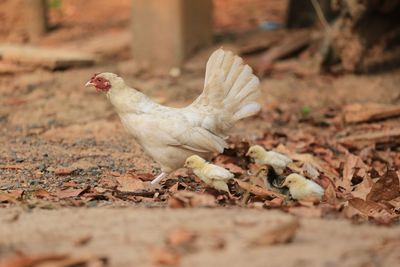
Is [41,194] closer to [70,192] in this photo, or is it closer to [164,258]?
[70,192]

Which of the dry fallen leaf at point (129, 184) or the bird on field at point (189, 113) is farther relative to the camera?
the bird on field at point (189, 113)

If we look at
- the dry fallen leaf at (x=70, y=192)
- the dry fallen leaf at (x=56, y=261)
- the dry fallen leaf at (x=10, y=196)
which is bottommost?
the dry fallen leaf at (x=70, y=192)

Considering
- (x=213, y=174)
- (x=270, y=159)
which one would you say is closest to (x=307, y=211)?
(x=213, y=174)

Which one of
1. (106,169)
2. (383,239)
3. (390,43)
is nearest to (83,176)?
(106,169)

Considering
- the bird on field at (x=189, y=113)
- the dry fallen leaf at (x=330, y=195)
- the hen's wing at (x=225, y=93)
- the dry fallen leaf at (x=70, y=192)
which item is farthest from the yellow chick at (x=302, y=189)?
the dry fallen leaf at (x=70, y=192)

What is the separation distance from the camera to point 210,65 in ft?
18.2

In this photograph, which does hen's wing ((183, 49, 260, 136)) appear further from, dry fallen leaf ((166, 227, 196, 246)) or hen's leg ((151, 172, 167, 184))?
dry fallen leaf ((166, 227, 196, 246))

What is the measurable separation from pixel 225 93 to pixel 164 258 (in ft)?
8.79

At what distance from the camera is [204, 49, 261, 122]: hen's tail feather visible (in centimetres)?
552

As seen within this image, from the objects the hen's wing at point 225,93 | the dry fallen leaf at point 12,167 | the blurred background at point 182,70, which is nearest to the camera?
the hen's wing at point 225,93

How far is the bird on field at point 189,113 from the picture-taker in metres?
5.15

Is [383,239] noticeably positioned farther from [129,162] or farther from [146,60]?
[146,60]

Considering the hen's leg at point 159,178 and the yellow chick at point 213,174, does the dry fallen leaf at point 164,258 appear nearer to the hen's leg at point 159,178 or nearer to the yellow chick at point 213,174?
the yellow chick at point 213,174

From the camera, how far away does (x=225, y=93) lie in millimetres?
5562
